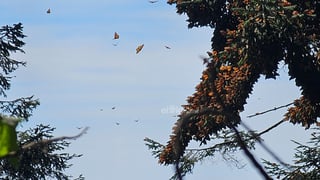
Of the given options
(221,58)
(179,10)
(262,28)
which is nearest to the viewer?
(262,28)

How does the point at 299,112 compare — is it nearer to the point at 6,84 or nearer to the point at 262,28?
the point at 262,28

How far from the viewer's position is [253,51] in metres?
13.6

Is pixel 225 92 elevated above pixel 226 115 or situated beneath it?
elevated above

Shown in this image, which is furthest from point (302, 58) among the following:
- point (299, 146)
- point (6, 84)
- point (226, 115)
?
point (226, 115)

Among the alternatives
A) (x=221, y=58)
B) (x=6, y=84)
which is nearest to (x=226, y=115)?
(x=221, y=58)

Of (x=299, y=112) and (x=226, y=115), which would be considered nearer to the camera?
(x=226, y=115)

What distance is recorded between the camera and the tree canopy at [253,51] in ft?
44.1

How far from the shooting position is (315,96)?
1576 centimetres

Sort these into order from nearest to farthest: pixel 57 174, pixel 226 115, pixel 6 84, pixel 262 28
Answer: pixel 226 115, pixel 262 28, pixel 6 84, pixel 57 174

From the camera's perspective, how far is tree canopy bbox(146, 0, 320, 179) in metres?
13.4

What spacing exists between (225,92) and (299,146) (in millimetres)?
2486

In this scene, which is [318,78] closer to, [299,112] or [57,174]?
[299,112]

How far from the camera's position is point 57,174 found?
73.5 feet

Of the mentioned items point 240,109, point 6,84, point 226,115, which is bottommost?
point 226,115
